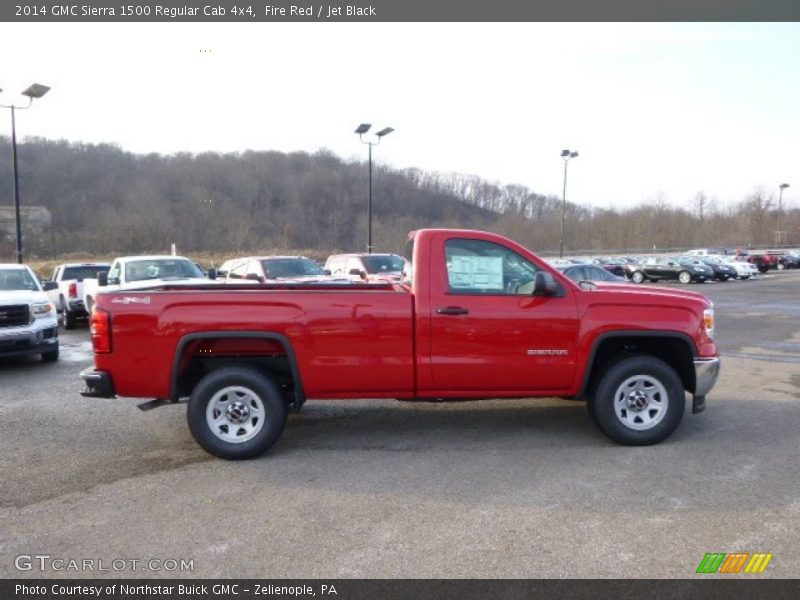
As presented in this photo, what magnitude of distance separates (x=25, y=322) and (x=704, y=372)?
9.91 metres

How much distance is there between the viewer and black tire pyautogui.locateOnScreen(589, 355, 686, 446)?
5.76 m

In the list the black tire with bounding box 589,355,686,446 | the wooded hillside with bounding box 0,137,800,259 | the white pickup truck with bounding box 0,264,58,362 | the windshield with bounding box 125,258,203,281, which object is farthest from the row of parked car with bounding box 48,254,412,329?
the wooded hillside with bounding box 0,137,800,259

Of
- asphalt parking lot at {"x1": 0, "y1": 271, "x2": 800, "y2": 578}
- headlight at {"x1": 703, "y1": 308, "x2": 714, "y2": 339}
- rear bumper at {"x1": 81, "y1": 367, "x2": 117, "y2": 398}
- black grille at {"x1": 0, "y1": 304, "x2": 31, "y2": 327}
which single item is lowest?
asphalt parking lot at {"x1": 0, "y1": 271, "x2": 800, "y2": 578}

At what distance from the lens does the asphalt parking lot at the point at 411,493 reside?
3787mm

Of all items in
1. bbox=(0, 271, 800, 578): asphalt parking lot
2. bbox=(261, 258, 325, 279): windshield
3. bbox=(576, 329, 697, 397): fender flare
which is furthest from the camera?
bbox=(261, 258, 325, 279): windshield

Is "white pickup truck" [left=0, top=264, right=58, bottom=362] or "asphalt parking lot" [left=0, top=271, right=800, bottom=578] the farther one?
"white pickup truck" [left=0, top=264, right=58, bottom=362]

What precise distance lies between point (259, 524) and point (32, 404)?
16.6 feet

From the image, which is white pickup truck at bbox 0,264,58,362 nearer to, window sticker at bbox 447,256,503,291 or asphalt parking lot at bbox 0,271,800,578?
asphalt parking lot at bbox 0,271,800,578

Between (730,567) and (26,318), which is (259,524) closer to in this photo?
(730,567)

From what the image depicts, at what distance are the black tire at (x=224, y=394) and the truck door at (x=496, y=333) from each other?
147 centimetres

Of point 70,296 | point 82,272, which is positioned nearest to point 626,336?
point 70,296

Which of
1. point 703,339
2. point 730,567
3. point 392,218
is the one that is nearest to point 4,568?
point 730,567

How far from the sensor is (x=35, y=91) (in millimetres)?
20406

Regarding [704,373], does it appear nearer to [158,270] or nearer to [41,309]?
[41,309]
